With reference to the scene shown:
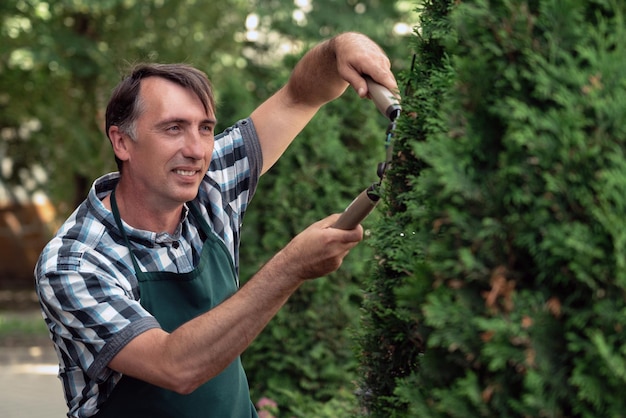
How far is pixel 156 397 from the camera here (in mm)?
2572

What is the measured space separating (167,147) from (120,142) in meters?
0.23

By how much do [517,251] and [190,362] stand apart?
1.05 meters

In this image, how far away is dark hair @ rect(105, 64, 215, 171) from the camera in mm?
2854

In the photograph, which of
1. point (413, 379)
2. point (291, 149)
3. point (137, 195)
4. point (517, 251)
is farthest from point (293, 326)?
point (517, 251)

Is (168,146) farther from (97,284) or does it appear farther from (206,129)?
(97,284)

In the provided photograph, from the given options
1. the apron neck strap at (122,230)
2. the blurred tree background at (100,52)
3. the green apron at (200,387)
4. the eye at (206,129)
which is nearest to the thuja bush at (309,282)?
the blurred tree background at (100,52)

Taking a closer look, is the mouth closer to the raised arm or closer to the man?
the man

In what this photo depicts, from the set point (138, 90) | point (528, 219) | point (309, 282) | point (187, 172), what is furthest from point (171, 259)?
point (309, 282)

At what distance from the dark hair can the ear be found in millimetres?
15

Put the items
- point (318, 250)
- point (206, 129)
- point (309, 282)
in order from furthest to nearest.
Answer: point (309, 282) → point (206, 129) → point (318, 250)

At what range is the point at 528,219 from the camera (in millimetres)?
1452

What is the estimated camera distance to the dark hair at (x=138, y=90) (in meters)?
2.85

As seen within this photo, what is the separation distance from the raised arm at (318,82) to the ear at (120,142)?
1.87ft

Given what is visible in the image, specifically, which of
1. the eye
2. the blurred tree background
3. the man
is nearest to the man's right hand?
the man
